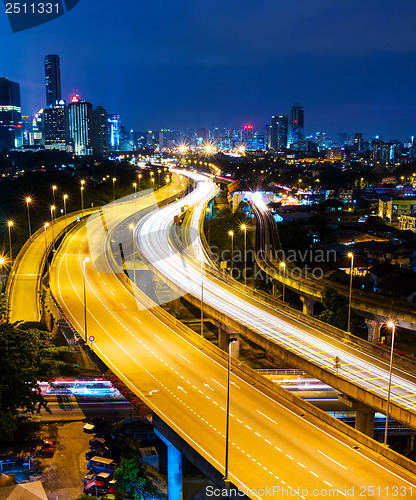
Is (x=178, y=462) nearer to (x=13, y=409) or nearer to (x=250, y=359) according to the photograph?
(x=13, y=409)

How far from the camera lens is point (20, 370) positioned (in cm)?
1384

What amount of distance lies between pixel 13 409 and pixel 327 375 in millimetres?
8209

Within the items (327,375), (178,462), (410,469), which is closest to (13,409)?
(178,462)

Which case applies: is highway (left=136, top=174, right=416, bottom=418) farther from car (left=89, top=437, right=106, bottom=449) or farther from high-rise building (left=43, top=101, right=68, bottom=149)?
high-rise building (left=43, top=101, right=68, bottom=149)

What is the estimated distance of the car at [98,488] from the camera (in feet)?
43.1

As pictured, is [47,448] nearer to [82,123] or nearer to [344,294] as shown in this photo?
[344,294]

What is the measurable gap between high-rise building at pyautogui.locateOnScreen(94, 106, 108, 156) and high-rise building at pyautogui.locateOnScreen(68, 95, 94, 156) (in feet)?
11.7

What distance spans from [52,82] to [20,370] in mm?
202896

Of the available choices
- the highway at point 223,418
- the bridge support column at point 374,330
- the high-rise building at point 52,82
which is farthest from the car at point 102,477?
the high-rise building at point 52,82

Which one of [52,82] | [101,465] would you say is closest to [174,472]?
[101,465]

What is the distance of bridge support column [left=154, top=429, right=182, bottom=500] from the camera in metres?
12.4

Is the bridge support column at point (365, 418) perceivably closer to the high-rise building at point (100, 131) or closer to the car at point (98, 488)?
the car at point (98, 488)

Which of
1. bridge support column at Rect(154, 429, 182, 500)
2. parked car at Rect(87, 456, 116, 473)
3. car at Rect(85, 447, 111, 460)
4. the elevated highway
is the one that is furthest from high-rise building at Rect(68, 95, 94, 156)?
bridge support column at Rect(154, 429, 182, 500)

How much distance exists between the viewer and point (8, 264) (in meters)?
28.8
